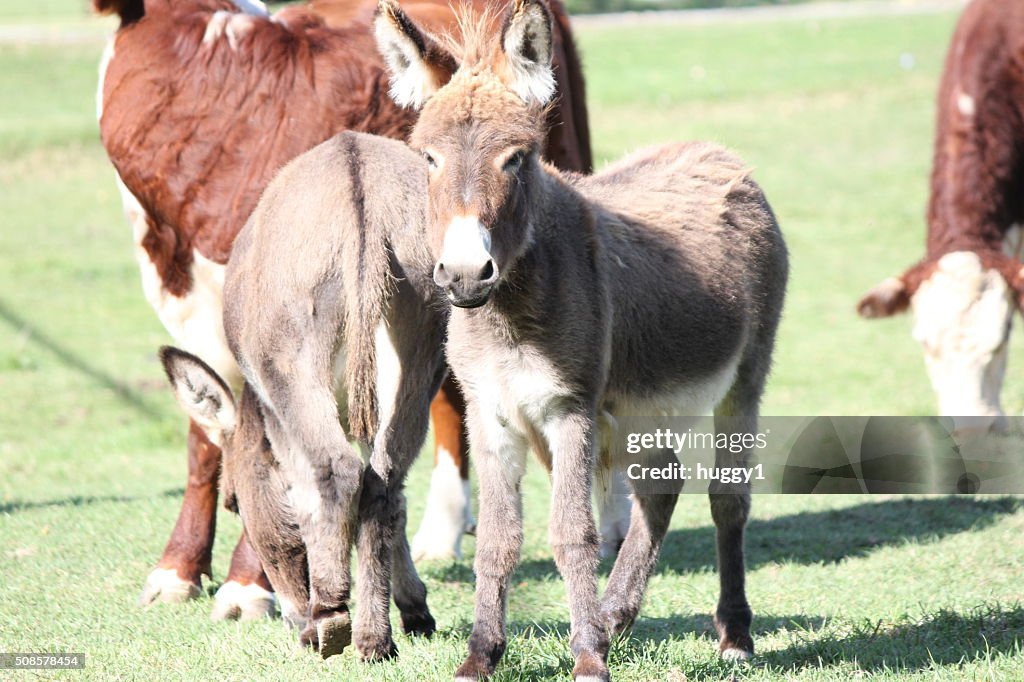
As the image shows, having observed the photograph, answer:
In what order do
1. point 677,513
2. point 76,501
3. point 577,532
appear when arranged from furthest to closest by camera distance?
point 76,501 < point 677,513 < point 577,532

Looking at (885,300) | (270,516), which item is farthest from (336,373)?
(885,300)

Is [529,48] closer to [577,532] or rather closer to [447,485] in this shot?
[577,532]

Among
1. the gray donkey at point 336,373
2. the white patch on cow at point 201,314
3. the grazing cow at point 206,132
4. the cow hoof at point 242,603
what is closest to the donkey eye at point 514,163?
the gray donkey at point 336,373

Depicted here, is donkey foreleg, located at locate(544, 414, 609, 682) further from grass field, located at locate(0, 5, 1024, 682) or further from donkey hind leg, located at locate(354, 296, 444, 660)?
donkey hind leg, located at locate(354, 296, 444, 660)

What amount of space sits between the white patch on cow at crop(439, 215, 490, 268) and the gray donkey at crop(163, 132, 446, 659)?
2.36 feet

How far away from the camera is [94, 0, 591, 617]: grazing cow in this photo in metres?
5.27

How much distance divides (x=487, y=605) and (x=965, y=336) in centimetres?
430

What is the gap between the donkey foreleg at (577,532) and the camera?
3684 millimetres

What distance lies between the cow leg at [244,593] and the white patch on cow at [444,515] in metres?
1.13

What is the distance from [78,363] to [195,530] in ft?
21.1

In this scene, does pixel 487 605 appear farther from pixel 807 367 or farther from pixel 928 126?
pixel 928 126

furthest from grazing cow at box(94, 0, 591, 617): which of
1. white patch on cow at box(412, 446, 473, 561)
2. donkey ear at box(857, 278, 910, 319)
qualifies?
donkey ear at box(857, 278, 910, 319)

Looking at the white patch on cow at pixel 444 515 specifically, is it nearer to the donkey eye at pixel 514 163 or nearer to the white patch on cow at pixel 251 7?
the white patch on cow at pixel 251 7

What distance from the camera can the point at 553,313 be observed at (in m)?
3.78
